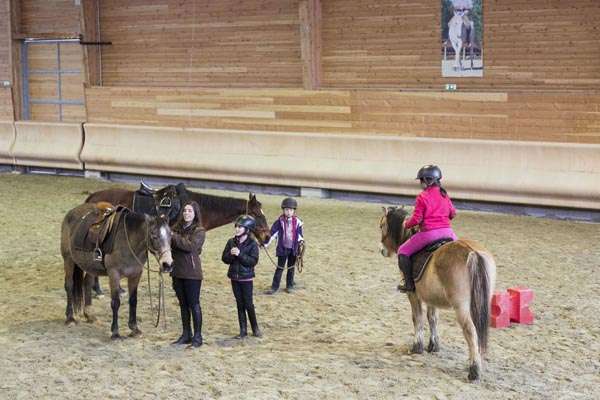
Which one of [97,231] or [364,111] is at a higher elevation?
[364,111]

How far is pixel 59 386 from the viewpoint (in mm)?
9539

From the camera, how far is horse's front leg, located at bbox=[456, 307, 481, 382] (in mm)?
9492

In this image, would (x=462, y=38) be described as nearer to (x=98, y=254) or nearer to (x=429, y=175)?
(x=429, y=175)

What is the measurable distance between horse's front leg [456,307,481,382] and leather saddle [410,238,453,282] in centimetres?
72

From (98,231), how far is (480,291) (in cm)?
443

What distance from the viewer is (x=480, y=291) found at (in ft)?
31.1

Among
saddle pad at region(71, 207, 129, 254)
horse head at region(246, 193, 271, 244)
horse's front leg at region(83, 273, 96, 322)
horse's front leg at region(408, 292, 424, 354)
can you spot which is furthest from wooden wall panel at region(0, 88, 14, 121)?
horse's front leg at region(408, 292, 424, 354)

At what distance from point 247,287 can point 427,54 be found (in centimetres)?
1120

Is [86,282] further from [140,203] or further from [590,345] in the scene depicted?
[590,345]

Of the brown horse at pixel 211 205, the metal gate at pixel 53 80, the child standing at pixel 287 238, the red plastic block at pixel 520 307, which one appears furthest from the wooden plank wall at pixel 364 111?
the brown horse at pixel 211 205

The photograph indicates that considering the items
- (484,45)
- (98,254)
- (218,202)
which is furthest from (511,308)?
(484,45)

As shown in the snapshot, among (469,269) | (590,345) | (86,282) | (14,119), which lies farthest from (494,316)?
(14,119)

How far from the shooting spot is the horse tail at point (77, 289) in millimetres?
12023

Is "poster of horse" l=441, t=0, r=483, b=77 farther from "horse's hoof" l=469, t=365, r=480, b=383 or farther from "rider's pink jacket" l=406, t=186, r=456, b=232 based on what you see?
"horse's hoof" l=469, t=365, r=480, b=383
